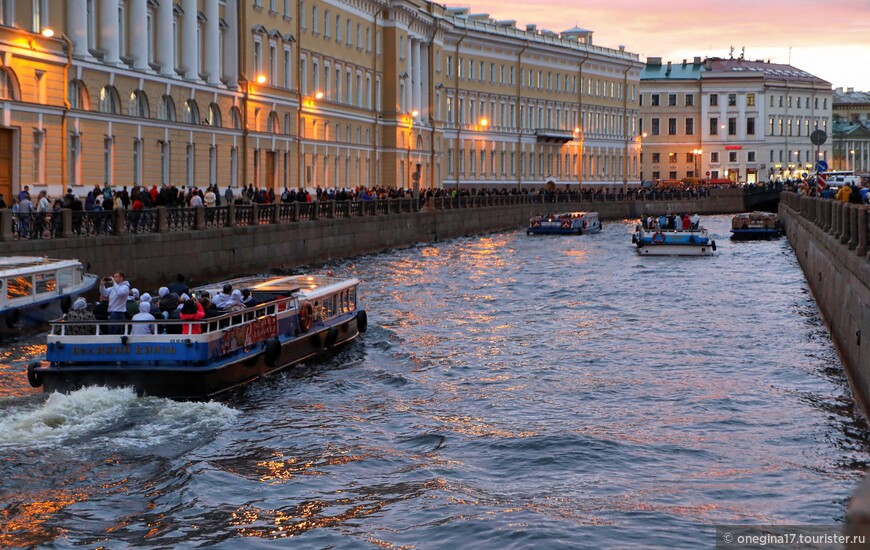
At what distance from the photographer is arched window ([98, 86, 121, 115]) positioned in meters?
42.2

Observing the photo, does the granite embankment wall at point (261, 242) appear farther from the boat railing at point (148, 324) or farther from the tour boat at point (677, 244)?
the tour boat at point (677, 244)

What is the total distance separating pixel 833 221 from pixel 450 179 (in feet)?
205

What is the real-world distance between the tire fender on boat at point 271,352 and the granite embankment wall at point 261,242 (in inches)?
316

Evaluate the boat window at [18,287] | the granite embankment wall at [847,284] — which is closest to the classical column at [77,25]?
the boat window at [18,287]

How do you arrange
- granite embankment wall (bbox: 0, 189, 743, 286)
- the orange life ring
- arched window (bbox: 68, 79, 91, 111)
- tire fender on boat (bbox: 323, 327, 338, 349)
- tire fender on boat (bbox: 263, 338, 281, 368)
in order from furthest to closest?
arched window (bbox: 68, 79, 91, 111) < granite embankment wall (bbox: 0, 189, 743, 286) < tire fender on boat (bbox: 323, 327, 338, 349) < the orange life ring < tire fender on boat (bbox: 263, 338, 281, 368)

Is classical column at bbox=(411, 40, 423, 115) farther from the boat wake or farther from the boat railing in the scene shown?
the boat wake

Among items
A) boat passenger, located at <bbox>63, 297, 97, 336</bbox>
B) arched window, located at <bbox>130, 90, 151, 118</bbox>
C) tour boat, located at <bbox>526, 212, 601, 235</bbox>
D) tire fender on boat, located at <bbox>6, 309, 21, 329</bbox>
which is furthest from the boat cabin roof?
tour boat, located at <bbox>526, 212, 601, 235</bbox>

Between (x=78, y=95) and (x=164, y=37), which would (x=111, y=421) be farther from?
(x=164, y=37)

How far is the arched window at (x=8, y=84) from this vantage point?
119 feet

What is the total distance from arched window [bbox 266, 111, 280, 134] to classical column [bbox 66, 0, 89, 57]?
17.0 metres

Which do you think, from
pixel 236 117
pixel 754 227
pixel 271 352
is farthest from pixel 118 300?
pixel 754 227

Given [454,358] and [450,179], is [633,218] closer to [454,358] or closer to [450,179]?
[450,179]

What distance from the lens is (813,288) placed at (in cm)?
3275

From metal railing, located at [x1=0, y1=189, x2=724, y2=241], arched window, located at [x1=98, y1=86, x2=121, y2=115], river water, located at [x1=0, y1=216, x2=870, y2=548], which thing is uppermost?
arched window, located at [x1=98, y1=86, x2=121, y2=115]
